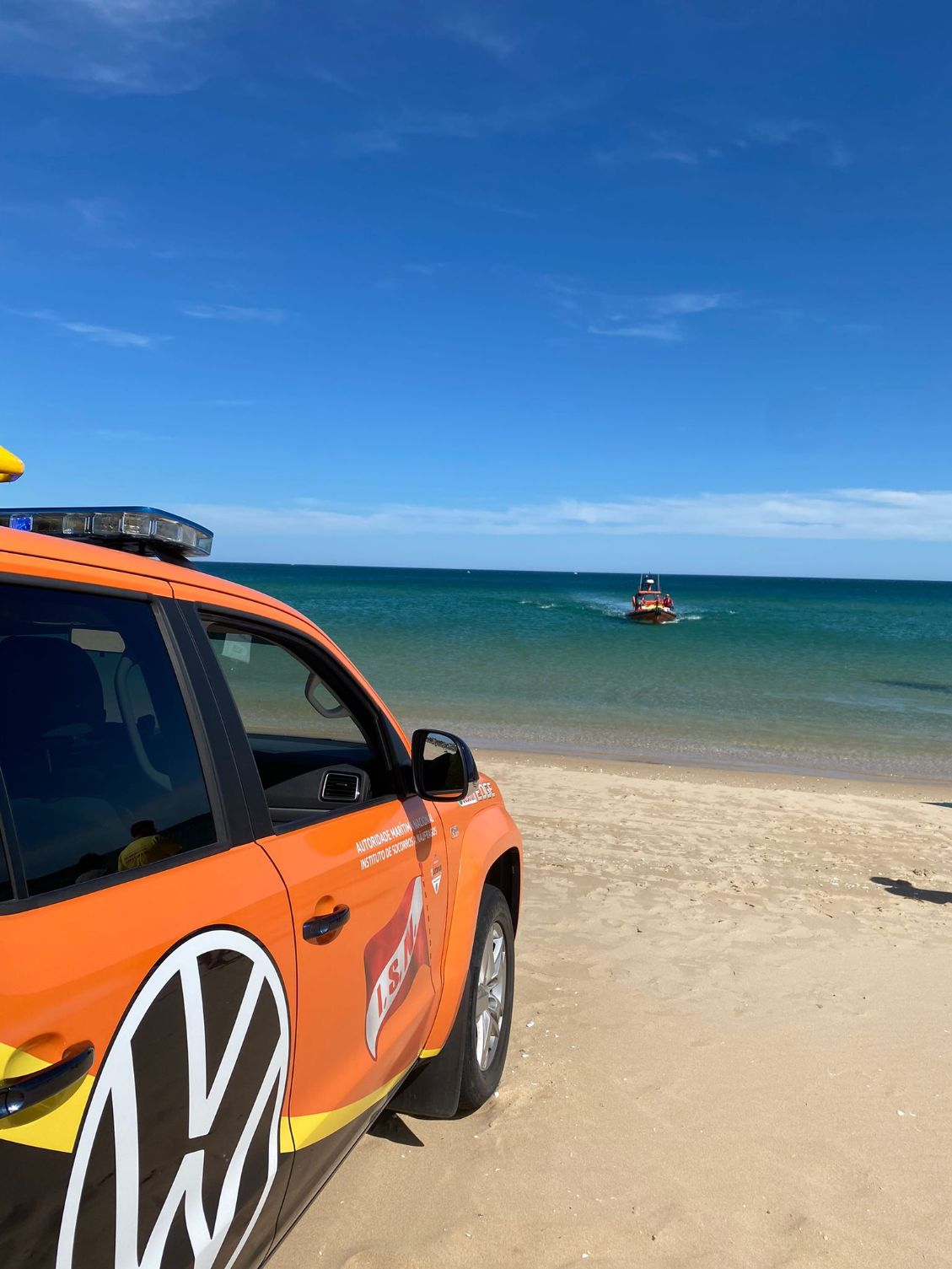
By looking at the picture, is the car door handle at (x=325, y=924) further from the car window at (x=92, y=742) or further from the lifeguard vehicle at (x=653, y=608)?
the lifeguard vehicle at (x=653, y=608)

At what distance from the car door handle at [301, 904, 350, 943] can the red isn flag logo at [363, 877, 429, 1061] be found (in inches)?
8.0

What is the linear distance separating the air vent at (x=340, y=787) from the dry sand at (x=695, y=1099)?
129 centimetres

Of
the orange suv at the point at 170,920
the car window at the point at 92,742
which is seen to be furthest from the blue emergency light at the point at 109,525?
the car window at the point at 92,742

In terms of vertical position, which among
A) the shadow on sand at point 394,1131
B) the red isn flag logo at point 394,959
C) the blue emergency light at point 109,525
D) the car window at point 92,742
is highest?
the blue emergency light at point 109,525

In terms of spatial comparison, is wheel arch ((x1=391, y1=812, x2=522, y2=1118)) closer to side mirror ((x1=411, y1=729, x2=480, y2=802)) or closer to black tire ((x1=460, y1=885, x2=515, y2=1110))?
black tire ((x1=460, y1=885, x2=515, y2=1110))

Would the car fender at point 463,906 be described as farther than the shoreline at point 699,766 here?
No

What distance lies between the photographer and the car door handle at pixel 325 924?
6.61 ft

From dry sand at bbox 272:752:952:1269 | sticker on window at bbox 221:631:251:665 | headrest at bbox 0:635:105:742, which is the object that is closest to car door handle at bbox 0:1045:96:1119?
Answer: headrest at bbox 0:635:105:742

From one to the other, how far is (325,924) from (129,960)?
644 mm

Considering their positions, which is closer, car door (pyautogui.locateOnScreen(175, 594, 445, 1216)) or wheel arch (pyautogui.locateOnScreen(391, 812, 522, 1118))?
car door (pyautogui.locateOnScreen(175, 594, 445, 1216))

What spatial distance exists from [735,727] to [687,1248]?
15.0 m

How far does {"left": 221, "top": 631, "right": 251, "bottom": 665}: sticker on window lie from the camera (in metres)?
2.26

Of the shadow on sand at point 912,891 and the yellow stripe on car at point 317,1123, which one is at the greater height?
the yellow stripe on car at point 317,1123

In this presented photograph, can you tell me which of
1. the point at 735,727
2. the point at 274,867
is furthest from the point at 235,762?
the point at 735,727
